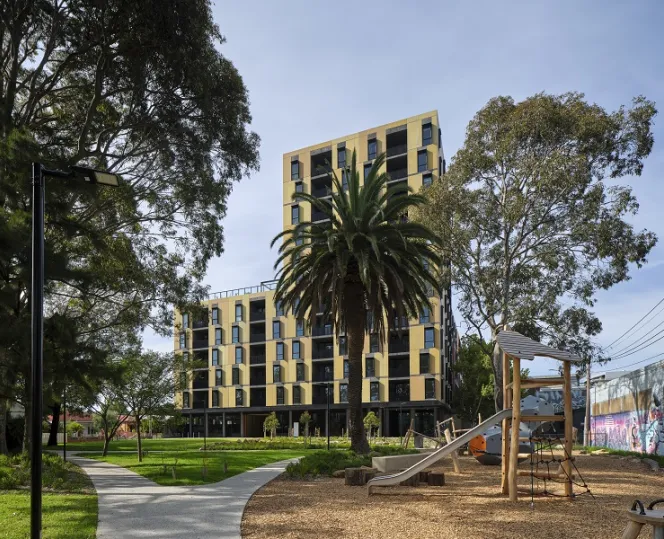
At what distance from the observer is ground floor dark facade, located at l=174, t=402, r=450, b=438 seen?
63844mm

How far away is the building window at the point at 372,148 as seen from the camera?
69.1 m

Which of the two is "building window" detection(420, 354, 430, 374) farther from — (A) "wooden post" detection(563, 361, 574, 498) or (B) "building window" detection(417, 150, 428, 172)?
(A) "wooden post" detection(563, 361, 574, 498)

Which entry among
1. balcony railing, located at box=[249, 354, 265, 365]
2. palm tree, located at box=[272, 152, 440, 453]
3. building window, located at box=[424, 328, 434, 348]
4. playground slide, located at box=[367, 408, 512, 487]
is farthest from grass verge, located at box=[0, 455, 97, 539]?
balcony railing, located at box=[249, 354, 265, 365]

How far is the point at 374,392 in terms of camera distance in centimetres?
6569

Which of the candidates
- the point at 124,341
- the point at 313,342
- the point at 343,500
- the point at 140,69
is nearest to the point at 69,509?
the point at 343,500

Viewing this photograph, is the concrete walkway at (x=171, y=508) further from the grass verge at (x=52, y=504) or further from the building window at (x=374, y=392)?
the building window at (x=374, y=392)

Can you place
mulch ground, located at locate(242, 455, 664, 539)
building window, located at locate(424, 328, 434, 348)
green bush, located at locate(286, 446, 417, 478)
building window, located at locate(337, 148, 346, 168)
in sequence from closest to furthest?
mulch ground, located at locate(242, 455, 664, 539)
green bush, located at locate(286, 446, 417, 478)
building window, located at locate(424, 328, 434, 348)
building window, located at locate(337, 148, 346, 168)

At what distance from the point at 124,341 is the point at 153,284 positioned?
8.86 meters

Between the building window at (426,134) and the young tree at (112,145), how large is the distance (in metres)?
43.4

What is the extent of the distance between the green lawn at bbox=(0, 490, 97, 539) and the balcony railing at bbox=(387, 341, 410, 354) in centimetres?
5102

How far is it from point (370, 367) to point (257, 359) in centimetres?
1783

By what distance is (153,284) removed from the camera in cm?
2617

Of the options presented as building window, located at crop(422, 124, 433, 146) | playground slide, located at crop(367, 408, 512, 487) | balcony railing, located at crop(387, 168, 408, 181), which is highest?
building window, located at crop(422, 124, 433, 146)

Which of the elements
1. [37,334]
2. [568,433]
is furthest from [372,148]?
[37,334]
